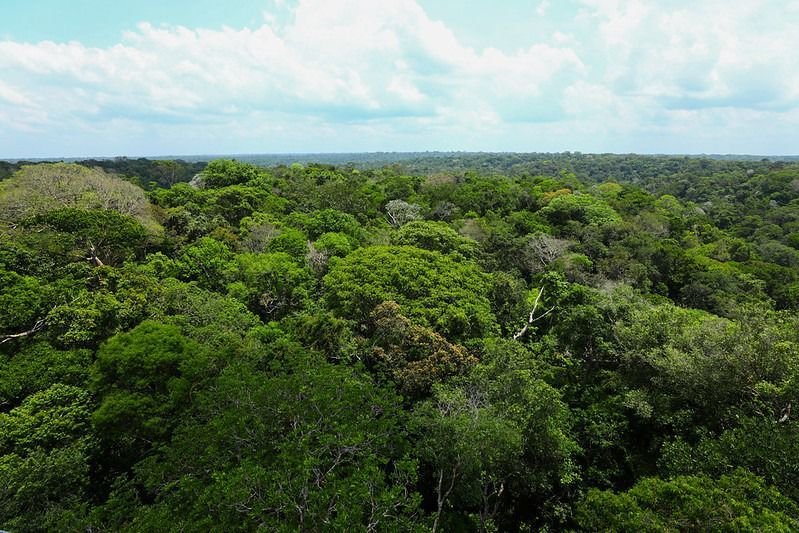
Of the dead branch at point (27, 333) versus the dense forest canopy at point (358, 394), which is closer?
the dense forest canopy at point (358, 394)

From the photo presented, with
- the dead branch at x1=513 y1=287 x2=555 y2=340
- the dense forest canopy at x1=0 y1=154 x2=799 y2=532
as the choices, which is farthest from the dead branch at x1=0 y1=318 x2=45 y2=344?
the dead branch at x1=513 y1=287 x2=555 y2=340

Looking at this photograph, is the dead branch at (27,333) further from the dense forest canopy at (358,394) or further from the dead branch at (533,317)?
the dead branch at (533,317)

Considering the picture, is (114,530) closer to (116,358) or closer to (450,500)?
(116,358)

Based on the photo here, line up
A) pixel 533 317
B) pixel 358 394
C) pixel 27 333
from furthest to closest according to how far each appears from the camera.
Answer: pixel 533 317 < pixel 27 333 < pixel 358 394

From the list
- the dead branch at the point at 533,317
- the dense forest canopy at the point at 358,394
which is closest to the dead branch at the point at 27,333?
the dense forest canopy at the point at 358,394

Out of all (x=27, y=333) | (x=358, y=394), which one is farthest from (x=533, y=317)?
(x=27, y=333)

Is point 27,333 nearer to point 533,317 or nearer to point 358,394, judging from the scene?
point 358,394

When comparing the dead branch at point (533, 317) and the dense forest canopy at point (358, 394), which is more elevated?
the dense forest canopy at point (358, 394)

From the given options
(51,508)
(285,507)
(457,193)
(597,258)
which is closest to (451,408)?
(285,507)
